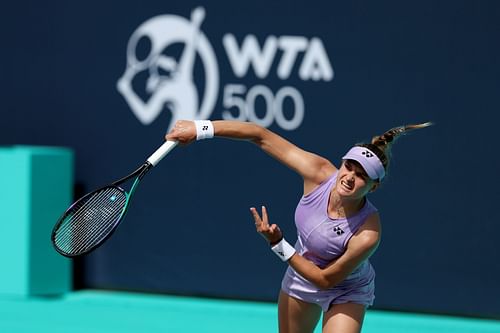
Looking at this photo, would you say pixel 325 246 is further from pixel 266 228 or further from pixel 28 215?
pixel 28 215

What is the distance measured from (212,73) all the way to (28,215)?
66.8 inches

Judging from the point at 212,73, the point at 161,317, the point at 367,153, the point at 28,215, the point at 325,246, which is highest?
the point at 212,73

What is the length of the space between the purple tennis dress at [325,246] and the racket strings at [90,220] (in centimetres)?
82

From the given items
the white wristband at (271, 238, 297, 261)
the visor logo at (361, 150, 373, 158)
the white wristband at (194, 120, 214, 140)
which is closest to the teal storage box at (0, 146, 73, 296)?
the white wristband at (194, 120, 214, 140)

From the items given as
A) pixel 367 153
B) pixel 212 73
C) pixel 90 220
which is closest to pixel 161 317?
pixel 212 73

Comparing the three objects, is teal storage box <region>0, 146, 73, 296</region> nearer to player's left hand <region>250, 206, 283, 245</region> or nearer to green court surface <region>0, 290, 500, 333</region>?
green court surface <region>0, 290, 500, 333</region>

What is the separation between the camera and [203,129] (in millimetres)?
4367

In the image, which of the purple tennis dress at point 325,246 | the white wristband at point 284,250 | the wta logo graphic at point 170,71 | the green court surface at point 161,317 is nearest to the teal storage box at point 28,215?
the green court surface at point 161,317

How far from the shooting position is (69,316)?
6828 millimetres

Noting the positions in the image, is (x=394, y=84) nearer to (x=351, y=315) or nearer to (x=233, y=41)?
(x=233, y=41)

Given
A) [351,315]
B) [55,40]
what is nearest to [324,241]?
[351,315]

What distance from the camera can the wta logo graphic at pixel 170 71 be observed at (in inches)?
286

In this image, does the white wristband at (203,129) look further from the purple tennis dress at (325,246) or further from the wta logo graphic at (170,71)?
the wta logo graphic at (170,71)

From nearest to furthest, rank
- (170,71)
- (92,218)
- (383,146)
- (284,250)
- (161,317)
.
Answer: (284,250) → (383,146) → (92,218) → (161,317) → (170,71)
